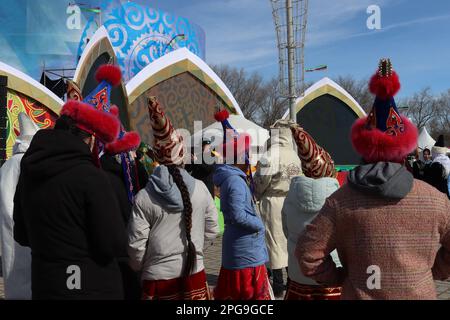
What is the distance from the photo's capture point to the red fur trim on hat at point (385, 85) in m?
2.31

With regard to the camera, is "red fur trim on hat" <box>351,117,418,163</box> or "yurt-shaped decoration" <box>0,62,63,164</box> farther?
"yurt-shaped decoration" <box>0,62,63,164</box>

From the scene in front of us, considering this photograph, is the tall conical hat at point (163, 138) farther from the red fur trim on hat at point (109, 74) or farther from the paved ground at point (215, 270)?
the paved ground at point (215, 270)

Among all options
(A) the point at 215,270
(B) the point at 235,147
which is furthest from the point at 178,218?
(A) the point at 215,270

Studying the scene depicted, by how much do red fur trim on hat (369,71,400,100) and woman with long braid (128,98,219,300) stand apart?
147 centimetres

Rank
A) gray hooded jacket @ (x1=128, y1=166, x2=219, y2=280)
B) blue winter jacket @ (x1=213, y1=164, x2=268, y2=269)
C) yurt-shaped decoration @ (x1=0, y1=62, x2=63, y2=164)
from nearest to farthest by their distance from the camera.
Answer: gray hooded jacket @ (x1=128, y1=166, x2=219, y2=280) < blue winter jacket @ (x1=213, y1=164, x2=268, y2=269) < yurt-shaped decoration @ (x1=0, y1=62, x2=63, y2=164)

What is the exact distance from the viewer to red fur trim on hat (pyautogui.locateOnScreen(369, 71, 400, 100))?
91.0 inches

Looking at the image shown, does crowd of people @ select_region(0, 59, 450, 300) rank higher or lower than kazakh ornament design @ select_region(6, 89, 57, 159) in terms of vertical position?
lower

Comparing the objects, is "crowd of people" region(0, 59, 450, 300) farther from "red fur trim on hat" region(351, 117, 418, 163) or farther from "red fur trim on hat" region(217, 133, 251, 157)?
"red fur trim on hat" region(217, 133, 251, 157)

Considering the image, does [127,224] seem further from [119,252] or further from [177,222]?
[119,252]

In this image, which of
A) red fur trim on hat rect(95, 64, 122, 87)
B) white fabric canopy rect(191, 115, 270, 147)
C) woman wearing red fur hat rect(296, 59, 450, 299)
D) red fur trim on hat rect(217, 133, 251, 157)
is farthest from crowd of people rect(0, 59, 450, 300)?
white fabric canopy rect(191, 115, 270, 147)

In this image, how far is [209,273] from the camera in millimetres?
6402

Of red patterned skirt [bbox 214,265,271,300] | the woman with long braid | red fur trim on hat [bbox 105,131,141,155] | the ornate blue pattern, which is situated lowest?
red patterned skirt [bbox 214,265,271,300]
